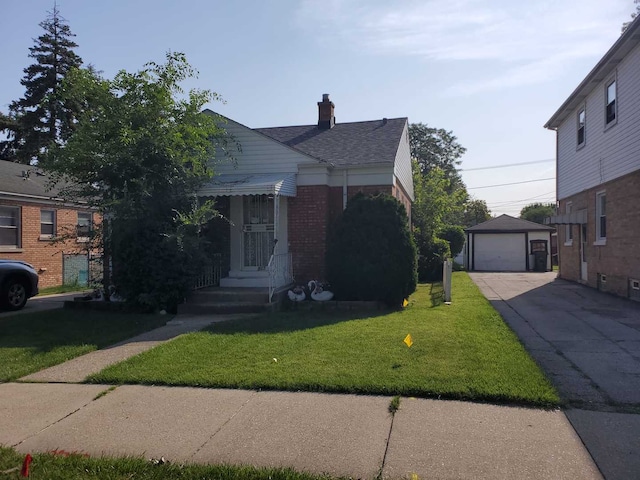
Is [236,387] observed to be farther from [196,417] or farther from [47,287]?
[47,287]

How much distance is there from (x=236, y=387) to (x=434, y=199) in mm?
18668

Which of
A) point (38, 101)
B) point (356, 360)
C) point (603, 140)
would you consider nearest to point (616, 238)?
point (603, 140)

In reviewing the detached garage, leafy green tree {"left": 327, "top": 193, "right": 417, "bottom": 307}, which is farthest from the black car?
the detached garage

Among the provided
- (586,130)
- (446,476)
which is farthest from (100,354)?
(586,130)

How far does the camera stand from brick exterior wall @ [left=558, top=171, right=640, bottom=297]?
12000mm

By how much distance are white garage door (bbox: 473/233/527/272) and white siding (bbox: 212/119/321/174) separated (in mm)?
19166

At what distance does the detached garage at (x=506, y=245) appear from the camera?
27438 millimetres

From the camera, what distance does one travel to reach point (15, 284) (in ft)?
39.7

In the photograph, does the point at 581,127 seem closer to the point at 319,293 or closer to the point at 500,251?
the point at 319,293

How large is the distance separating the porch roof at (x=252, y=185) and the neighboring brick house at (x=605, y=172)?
8.41m

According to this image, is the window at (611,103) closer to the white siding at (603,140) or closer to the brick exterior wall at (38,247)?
the white siding at (603,140)

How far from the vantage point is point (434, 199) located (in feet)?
74.6

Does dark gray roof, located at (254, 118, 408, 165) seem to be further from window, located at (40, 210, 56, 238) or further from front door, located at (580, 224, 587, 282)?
window, located at (40, 210, 56, 238)

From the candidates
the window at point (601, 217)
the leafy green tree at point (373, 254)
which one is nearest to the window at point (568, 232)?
the window at point (601, 217)
